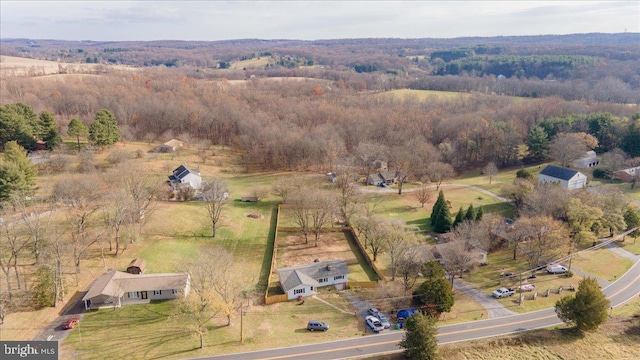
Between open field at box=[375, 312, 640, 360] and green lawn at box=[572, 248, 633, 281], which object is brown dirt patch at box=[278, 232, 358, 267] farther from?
green lawn at box=[572, 248, 633, 281]

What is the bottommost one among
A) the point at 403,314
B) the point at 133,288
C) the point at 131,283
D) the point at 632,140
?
the point at 403,314

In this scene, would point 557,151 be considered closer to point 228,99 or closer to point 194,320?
point 194,320

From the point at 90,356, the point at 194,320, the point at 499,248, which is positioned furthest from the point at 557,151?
the point at 90,356

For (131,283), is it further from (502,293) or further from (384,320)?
(502,293)

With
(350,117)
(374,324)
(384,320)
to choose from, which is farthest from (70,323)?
(350,117)

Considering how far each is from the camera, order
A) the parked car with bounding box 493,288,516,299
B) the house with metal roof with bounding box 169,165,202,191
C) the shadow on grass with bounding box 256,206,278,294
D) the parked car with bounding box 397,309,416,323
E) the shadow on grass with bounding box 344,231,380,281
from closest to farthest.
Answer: the parked car with bounding box 397,309,416,323
the parked car with bounding box 493,288,516,299
the shadow on grass with bounding box 256,206,278,294
the shadow on grass with bounding box 344,231,380,281
the house with metal roof with bounding box 169,165,202,191

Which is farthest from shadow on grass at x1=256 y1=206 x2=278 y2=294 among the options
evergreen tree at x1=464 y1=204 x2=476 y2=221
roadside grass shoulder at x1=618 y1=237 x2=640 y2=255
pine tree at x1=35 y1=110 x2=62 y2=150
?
→ pine tree at x1=35 y1=110 x2=62 y2=150
